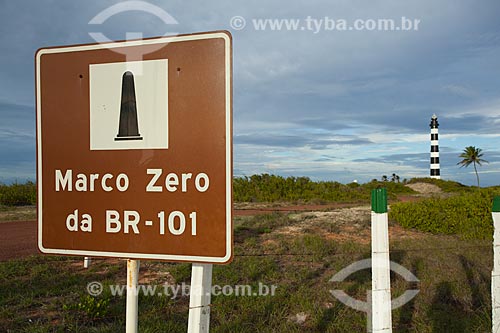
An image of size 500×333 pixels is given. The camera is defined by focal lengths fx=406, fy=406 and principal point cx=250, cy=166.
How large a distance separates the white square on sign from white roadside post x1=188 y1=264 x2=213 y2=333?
22.3 inches

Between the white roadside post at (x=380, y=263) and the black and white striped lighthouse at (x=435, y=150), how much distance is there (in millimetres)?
40784

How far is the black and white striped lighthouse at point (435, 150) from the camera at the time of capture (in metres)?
39.4

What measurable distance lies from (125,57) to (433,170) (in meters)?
42.1

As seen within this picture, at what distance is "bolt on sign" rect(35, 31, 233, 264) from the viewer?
1679 millimetres

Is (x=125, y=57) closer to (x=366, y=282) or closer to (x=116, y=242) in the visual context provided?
(x=116, y=242)

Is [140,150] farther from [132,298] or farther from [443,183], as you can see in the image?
[443,183]

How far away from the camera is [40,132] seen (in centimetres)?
191

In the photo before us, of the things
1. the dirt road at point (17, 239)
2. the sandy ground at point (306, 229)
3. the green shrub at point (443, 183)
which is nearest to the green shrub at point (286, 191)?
the sandy ground at point (306, 229)

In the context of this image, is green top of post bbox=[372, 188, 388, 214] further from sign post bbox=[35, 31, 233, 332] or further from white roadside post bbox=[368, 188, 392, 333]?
sign post bbox=[35, 31, 233, 332]

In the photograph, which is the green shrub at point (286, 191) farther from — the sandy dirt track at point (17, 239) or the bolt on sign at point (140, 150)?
the bolt on sign at point (140, 150)

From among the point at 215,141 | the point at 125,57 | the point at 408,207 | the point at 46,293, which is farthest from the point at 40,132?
the point at 408,207

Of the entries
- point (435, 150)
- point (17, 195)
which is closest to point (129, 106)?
point (17, 195)

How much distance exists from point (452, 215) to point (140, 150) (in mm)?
9967

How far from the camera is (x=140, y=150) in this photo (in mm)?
1743
